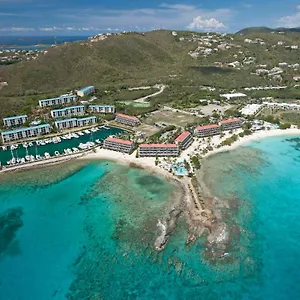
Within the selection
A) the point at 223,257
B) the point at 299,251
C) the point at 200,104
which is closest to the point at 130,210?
the point at 223,257

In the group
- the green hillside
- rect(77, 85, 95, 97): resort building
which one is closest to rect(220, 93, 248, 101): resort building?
the green hillside

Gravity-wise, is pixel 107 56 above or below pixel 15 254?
above

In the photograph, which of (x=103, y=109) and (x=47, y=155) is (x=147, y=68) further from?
(x=47, y=155)

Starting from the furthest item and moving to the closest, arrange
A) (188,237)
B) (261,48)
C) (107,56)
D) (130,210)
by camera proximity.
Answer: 1. (261,48)
2. (107,56)
3. (130,210)
4. (188,237)

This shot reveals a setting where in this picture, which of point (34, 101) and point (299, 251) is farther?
point (34, 101)

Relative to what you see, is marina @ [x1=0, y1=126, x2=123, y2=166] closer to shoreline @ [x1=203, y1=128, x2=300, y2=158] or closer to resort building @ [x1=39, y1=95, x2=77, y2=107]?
resort building @ [x1=39, y1=95, x2=77, y2=107]

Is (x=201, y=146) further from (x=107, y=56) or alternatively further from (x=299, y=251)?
(x=107, y=56)

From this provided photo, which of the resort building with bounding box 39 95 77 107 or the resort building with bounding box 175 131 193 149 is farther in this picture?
the resort building with bounding box 39 95 77 107

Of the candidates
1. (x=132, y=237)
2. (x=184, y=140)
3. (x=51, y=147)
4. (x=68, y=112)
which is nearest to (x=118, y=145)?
(x=184, y=140)
